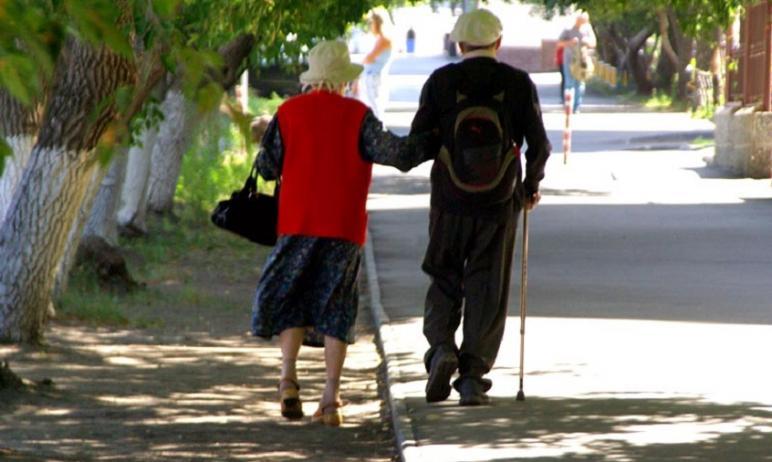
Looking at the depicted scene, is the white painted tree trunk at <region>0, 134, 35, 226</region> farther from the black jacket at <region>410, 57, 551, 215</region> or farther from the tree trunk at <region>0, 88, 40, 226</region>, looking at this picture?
the black jacket at <region>410, 57, 551, 215</region>

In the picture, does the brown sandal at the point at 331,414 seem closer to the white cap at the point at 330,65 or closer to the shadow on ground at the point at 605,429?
the shadow on ground at the point at 605,429

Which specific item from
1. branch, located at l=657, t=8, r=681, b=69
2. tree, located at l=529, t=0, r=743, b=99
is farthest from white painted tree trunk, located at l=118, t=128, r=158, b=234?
branch, located at l=657, t=8, r=681, b=69

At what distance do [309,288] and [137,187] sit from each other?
9.98m

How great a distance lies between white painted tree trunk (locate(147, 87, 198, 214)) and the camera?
1898 centimetres

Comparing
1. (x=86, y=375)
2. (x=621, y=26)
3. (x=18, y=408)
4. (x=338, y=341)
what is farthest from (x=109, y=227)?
(x=621, y=26)

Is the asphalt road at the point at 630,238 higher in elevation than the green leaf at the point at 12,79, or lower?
lower

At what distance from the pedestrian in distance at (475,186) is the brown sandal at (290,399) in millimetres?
740

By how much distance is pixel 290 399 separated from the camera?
8078mm

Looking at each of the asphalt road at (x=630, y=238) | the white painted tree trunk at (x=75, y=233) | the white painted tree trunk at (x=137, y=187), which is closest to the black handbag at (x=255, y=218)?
the white painted tree trunk at (x=75, y=233)

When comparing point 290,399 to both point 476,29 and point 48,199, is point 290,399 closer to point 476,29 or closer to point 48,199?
point 476,29

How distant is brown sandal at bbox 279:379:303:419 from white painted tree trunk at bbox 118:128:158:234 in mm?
9266

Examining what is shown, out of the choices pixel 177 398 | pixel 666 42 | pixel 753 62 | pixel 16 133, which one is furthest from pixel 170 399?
pixel 666 42

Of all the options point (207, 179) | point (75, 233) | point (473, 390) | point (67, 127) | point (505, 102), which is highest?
point (505, 102)

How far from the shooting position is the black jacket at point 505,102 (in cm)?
743
